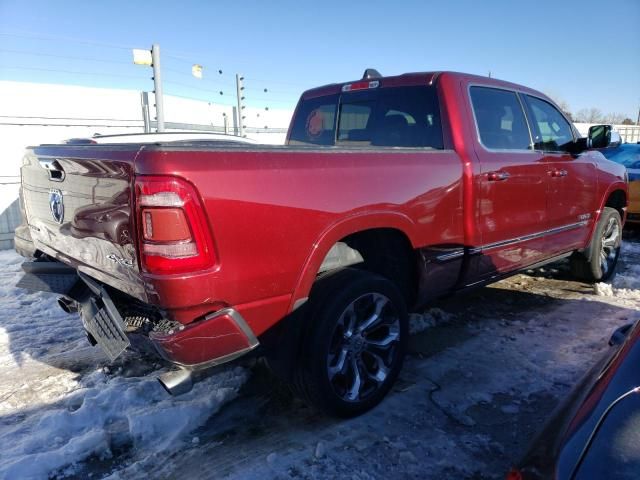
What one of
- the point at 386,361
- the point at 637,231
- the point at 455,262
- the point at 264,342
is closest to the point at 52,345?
the point at 264,342

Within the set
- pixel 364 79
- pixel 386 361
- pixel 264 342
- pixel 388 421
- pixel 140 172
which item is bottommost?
pixel 388 421

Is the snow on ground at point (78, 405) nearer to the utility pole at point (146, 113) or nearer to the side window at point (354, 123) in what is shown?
the side window at point (354, 123)

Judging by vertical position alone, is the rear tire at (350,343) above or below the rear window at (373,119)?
below

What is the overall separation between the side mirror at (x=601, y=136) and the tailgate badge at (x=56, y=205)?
463 centimetres

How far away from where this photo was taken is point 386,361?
3039mm

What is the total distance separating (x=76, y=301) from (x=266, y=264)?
1.21 m

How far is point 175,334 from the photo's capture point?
2055 millimetres

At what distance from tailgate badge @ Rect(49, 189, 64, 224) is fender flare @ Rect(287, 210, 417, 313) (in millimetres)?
1354

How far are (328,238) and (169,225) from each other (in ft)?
2.85

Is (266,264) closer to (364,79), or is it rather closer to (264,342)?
(264,342)

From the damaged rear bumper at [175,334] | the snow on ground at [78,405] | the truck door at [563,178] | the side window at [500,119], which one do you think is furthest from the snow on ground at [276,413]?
the side window at [500,119]

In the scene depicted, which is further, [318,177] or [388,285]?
[388,285]

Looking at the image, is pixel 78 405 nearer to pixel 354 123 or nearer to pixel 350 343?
pixel 350 343

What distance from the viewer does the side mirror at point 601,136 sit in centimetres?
473
